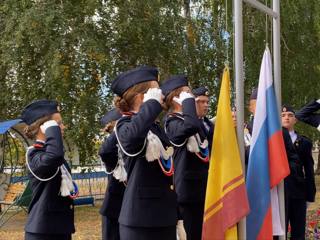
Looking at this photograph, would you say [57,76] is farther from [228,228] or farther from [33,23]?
[228,228]

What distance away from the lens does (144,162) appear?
373cm

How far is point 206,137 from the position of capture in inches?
203

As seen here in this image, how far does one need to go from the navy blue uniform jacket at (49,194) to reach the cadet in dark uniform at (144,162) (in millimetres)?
684

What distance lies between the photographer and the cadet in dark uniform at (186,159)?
4.65 meters

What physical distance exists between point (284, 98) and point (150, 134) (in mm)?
10018

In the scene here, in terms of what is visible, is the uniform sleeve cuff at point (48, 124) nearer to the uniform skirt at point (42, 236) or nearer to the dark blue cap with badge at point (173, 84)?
the uniform skirt at point (42, 236)

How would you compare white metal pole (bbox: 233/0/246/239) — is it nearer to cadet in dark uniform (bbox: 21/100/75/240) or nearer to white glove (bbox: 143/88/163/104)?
white glove (bbox: 143/88/163/104)

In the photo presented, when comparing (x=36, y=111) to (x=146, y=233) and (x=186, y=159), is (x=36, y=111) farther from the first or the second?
(x=146, y=233)

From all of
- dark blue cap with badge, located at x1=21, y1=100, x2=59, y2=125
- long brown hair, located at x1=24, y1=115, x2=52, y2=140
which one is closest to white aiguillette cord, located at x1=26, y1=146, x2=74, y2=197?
long brown hair, located at x1=24, y1=115, x2=52, y2=140

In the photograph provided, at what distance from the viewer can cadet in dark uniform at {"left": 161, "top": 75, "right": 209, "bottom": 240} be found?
15.2ft

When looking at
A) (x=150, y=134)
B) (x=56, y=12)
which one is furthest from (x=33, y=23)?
(x=150, y=134)

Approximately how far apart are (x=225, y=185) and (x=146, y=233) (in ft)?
2.11

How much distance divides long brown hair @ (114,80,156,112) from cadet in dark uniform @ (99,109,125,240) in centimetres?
79

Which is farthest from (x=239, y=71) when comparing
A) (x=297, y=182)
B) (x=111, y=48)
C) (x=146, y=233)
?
(x=111, y=48)
